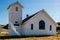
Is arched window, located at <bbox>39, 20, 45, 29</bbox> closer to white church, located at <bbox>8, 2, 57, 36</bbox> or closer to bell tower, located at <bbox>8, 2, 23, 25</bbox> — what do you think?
white church, located at <bbox>8, 2, 57, 36</bbox>

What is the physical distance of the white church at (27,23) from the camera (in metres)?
36.8

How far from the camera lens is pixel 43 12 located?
37.9 m

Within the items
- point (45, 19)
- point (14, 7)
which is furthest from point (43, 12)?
point (14, 7)

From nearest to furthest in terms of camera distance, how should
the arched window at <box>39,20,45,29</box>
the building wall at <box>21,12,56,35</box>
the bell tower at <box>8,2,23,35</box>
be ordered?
the building wall at <box>21,12,56,35</box>
the bell tower at <box>8,2,23,35</box>
the arched window at <box>39,20,45,29</box>

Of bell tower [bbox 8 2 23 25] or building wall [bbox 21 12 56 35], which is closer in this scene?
building wall [bbox 21 12 56 35]

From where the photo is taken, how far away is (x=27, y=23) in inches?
1444

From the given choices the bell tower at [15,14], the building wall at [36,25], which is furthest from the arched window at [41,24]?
the bell tower at [15,14]

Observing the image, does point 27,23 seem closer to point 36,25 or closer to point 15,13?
point 36,25

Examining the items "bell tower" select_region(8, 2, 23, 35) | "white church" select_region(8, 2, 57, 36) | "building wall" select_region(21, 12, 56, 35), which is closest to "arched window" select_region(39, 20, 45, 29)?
"white church" select_region(8, 2, 57, 36)

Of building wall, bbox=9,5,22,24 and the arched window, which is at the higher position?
building wall, bbox=9,5,22,24

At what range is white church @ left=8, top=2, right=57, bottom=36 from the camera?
36.8 metres

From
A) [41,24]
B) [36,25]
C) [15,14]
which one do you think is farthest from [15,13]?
[41,24]

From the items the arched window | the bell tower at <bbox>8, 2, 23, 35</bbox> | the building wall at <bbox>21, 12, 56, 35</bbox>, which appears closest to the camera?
the building wall at <bbox>21, 12, 56, 35</bbox>

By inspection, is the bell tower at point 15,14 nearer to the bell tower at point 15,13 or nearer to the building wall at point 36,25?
the bell tower at point 15,13
